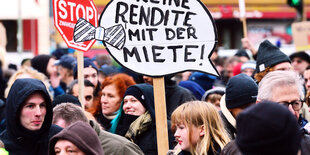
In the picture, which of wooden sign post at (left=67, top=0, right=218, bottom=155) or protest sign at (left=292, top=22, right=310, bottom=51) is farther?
protest sign at (left=292, top=22, right=310, bottom=51)

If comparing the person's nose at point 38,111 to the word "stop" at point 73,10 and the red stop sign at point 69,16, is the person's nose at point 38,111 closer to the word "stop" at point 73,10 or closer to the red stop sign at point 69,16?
the red stop sign at point 69,16

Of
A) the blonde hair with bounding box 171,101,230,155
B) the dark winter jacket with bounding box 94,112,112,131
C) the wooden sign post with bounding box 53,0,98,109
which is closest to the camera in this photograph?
the blonde hair with bounding box 171,101,230,155

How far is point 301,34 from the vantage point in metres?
11.0

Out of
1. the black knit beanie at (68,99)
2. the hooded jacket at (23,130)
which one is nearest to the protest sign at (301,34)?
the black knit beanie at (68,99)

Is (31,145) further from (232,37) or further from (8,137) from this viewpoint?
(232,37)

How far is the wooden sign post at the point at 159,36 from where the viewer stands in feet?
15.4

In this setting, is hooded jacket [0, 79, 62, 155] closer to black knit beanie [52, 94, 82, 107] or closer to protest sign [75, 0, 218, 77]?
protest sign [75, 0, 218, 77]

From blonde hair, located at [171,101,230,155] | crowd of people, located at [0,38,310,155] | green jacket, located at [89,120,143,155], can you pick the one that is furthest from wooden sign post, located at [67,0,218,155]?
green jacket, located at [89,120,143,155]

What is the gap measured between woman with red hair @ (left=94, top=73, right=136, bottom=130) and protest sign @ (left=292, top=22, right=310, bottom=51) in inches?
194

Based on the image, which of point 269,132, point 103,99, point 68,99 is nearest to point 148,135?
point 68,99

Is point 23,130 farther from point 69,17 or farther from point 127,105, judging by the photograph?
point 127,105

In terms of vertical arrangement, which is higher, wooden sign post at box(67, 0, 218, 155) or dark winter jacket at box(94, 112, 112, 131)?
wooden sign post at box(67, 0, 218, 155)

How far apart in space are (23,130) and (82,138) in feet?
3.24

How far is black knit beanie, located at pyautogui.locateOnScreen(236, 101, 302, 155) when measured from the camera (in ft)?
8.76
